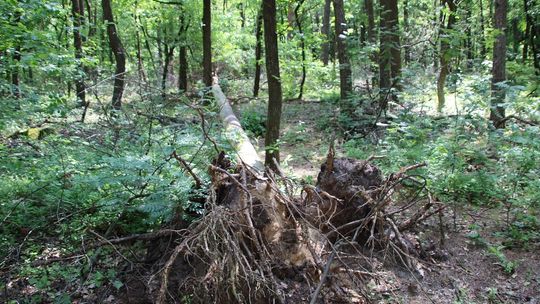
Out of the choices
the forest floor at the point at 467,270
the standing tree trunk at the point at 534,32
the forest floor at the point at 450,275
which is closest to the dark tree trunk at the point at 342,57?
the standing tree trunk at the point at 534,32

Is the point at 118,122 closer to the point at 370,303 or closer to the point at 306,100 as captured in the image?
the point at 370,303

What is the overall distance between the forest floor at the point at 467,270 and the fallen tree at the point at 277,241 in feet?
0.75

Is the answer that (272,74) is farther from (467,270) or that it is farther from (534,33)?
(534,33)

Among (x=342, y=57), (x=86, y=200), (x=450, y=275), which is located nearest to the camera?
(x=450, y=275)

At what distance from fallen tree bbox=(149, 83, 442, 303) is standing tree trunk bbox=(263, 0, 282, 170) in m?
2.20

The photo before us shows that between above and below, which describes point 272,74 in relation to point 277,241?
above

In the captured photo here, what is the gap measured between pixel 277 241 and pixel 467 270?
7.52 feet

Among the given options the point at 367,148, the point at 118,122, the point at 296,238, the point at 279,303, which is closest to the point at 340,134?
the point at 367,148

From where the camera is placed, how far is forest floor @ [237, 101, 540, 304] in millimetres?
3975

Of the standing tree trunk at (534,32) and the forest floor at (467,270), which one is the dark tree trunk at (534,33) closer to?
the standing tree trunk at (534,32)

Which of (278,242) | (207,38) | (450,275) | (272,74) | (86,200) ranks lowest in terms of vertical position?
(450,275)

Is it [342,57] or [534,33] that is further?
[534,33]

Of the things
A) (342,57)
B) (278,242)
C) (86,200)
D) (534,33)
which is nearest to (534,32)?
(534,33)

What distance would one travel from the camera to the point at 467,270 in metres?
4.46
